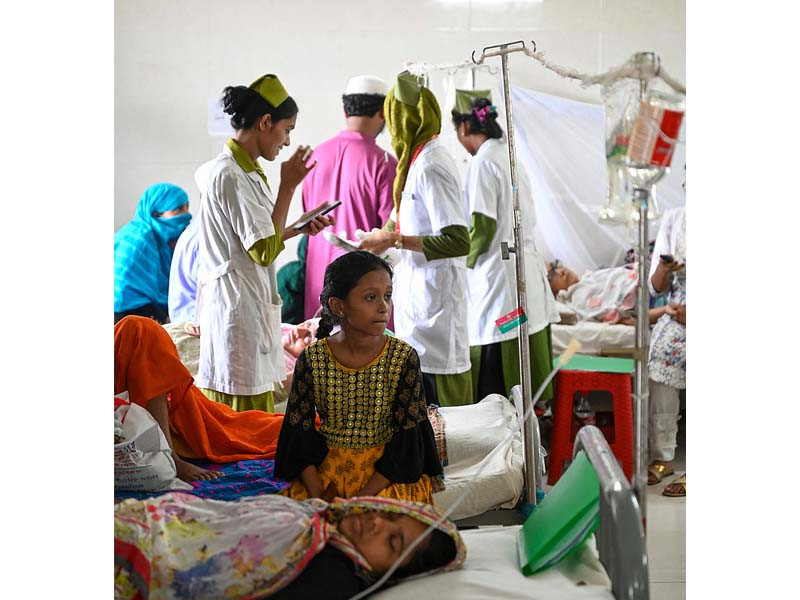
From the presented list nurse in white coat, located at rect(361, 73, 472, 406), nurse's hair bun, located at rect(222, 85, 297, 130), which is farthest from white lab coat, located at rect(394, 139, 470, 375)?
nurse's hair bun, located at rect(222, 85, 297, 130)

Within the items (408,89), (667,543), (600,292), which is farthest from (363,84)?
(667,543)

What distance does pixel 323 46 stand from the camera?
2.02m

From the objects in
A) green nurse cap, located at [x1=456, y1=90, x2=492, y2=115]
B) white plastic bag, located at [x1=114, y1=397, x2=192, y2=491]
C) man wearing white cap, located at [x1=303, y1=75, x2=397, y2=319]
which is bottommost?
white plastic bag, located at [x1=114, y1=397, x2=192, y2=491]

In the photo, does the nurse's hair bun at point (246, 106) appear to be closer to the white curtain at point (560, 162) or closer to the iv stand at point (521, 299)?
the white curtain at point (560, 162)

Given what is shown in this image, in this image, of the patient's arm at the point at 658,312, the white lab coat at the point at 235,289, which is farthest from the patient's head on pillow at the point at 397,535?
the patient's arm at the point at 658,312

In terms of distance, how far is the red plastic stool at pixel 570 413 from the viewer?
2086 millimetres

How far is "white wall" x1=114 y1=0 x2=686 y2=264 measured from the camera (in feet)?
6.55

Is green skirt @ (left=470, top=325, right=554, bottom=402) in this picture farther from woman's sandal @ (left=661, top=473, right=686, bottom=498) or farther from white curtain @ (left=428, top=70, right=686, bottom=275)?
woman's sandal @ (left=661, top=473, right=686, bottom=498)

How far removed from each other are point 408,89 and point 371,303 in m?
0.50

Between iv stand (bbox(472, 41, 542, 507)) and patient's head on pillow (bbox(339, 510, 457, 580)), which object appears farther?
iv stand (bbox(472, 41, 542, 507))

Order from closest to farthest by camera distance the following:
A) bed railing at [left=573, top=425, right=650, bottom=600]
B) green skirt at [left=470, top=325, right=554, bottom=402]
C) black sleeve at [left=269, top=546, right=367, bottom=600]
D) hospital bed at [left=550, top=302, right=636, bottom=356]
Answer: bed railing at [left=573, top=425, right=650, bottom=600] → black sleeve at [left=269, top=546, right=367, bottom=600] → hospital bed at [left=550, top=302, right=636, bottom=356] → green skirt at [left=470, top=325, right=554, bottom=402]

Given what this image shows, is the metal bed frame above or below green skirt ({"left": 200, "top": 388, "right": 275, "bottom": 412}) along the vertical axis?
below

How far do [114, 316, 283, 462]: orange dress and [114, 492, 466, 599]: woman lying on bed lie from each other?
34 centimetres
